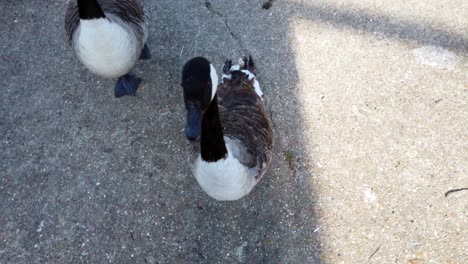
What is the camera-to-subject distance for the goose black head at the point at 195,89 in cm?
183

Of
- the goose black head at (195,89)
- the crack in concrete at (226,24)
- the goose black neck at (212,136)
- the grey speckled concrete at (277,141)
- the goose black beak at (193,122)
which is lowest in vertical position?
the grey speckled concrete at (277,141)

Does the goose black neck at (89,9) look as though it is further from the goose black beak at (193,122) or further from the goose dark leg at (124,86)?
the goose black beak at (193,122)

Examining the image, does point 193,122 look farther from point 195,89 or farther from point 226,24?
point 226,24

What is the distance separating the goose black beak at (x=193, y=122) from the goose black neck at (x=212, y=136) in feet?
0.66

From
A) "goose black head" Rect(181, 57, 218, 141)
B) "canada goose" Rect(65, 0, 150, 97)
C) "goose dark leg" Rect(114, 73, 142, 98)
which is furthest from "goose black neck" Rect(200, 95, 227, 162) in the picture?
"goose dark leg" Rect(114, 73, 142, 98)

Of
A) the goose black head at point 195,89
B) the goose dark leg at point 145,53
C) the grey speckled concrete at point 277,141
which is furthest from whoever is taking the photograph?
the goose dark leg at point 145,53

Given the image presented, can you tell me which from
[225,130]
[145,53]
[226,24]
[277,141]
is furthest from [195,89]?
[226,24]

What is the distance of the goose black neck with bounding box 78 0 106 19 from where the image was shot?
2.53 m

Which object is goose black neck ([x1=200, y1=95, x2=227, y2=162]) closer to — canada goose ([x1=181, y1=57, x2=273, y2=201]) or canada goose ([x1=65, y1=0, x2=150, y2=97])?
canada goose ([x1=181, y1=57, x2=273, y2=201])

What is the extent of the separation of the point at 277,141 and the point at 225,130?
651 millimetres

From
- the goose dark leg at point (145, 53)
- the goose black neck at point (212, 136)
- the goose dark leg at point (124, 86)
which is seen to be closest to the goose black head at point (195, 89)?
the goose black neck at point (212, 136)

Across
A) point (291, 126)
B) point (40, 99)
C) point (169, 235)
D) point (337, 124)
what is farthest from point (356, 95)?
point (40, 99)

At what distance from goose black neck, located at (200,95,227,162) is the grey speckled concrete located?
661 mm

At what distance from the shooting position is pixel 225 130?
8.33 feet
